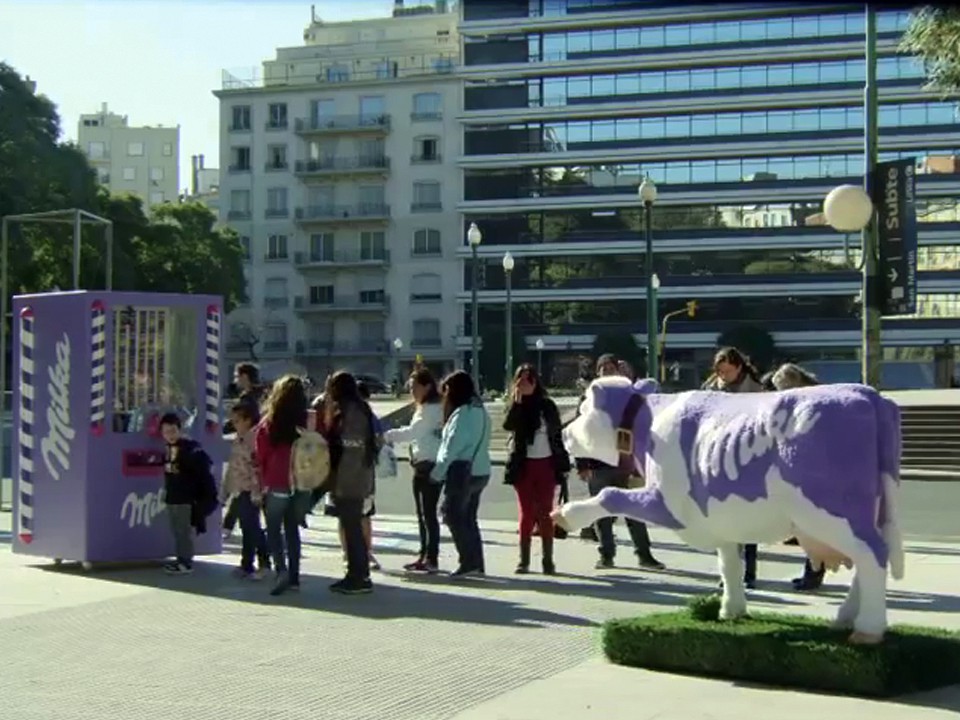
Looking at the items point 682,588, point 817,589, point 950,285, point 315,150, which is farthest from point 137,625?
point 315,150

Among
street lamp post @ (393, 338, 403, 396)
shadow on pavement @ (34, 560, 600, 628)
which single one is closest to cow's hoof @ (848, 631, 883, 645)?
shadow on pavement @ (34, 560, 600, 628)

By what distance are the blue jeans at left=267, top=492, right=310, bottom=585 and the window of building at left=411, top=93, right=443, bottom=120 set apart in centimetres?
7653

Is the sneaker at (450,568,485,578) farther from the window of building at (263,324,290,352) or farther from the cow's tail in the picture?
the window of building at (263,324,290,352)

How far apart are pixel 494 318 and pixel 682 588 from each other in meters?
73.3

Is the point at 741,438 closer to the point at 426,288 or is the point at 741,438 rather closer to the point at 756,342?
the point at 756,342

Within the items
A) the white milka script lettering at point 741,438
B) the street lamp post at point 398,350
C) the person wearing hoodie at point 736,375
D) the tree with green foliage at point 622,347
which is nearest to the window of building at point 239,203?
the street lamp post at point 398,350

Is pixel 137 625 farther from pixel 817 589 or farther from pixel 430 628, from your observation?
pixel 817 589

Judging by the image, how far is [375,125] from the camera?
8725 centimetres

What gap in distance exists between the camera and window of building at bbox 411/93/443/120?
8662 cm

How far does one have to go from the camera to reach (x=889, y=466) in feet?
25.9

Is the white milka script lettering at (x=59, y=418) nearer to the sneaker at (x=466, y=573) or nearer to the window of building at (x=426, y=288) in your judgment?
the sneaker at (x=466, y=573)

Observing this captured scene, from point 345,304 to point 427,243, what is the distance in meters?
6.48

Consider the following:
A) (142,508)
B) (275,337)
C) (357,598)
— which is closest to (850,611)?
(357,598)

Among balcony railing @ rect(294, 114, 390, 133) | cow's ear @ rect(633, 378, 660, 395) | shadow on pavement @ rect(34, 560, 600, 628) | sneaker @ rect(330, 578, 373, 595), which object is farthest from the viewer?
balcony railing @ rect(294, 114, 390, 133)
